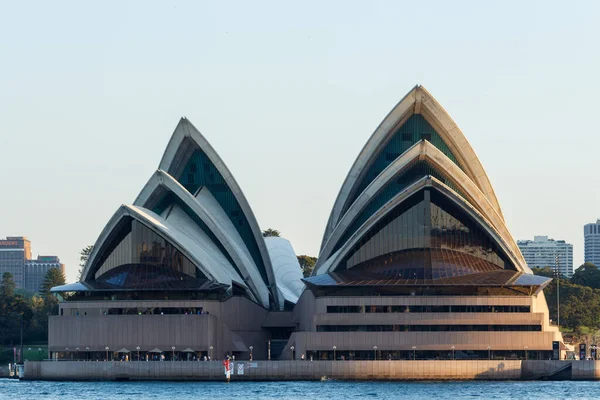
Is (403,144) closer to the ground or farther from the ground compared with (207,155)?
farther from the ground

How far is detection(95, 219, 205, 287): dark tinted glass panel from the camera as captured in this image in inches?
4857

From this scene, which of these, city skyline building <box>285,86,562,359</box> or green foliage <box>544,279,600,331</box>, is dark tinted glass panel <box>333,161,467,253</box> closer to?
city skyline building <box>285,86,562,359</box>

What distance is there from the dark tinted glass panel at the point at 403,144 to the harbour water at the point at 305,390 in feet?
72.3

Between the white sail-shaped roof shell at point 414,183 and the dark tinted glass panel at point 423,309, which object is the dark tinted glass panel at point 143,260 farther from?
the dark tinted glass panel at point 423,309

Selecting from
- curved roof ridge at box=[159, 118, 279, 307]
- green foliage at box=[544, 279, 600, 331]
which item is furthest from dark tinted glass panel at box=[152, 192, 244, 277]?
green foliage at box=[544, 279, 600, 331]

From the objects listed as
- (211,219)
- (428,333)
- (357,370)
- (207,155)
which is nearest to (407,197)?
(428,333)

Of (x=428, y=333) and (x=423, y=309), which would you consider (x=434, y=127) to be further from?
(x=428, y=333)

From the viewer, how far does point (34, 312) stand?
178375 mm

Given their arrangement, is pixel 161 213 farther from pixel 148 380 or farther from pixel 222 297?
pixel 148 380

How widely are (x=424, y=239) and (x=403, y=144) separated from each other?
9273mm

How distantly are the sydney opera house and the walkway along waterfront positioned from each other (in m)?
2.81

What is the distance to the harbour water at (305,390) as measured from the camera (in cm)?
9388

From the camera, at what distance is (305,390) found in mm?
100188

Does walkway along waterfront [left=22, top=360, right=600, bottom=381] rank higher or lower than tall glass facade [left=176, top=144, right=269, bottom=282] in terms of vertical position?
lower
